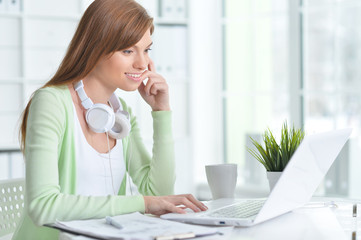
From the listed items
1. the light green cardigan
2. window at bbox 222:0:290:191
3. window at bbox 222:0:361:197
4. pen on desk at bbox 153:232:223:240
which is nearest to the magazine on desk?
pen on desk at bbox 153:232:223:240

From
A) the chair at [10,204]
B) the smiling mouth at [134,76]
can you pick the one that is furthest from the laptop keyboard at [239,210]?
the chair at [10,204]

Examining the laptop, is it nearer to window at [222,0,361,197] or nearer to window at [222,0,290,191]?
window at [222,0,361,197]

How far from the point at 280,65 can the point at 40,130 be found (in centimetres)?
369

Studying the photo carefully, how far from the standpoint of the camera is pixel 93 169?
1.66 m

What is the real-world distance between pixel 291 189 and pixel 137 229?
36 cm

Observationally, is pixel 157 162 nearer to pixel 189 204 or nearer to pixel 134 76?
pixel 134 76

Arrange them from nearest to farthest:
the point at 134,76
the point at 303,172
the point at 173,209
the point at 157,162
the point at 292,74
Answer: the point at 303,172 → the point at 173,209 → the point at 134,76 → the point at 157,162 → the point at 292,74

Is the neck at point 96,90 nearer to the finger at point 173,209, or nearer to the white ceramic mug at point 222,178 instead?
the white ceramic mug at point 222,178

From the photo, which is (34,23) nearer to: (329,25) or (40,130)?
(329,25)

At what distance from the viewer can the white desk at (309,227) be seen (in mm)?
1167

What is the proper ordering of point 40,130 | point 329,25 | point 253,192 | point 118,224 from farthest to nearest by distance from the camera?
1. point 253,192
2. point 329,25
3. point 40,130
4. point 118,224

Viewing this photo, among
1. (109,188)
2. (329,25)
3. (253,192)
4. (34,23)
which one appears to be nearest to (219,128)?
(253,192)

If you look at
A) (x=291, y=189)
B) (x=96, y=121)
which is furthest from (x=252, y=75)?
(x=291, y=189)

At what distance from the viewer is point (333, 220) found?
1372 millimetres
